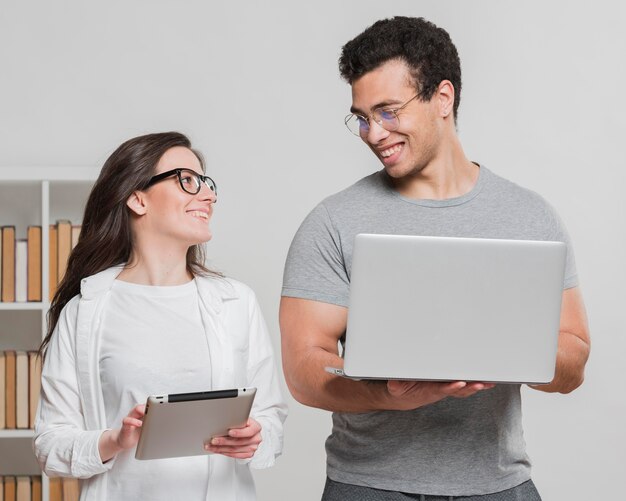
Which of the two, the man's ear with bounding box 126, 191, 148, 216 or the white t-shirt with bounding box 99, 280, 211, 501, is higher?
the man's ear with bounding box 126, 191, 148, 216

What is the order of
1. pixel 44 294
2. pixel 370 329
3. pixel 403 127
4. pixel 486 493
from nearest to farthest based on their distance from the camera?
pixel 370 329 < pixel 486 493 < pixel 403 127 < pixel 44 294

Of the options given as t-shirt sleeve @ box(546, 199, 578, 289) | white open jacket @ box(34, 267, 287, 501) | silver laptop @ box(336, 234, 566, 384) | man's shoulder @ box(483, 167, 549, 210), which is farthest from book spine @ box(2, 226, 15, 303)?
silver laptop @ box(336, 234, 566, 384)

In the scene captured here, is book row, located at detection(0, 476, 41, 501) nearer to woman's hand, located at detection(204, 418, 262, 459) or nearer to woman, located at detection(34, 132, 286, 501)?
woman, located at detection(34, 132, 286, 501)

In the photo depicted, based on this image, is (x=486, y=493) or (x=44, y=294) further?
(x=44, y=294)

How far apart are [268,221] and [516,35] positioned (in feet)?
4.09

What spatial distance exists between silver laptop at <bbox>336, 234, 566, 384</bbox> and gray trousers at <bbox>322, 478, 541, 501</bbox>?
15.6 inches

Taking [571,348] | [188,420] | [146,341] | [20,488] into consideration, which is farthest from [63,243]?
[571,348]

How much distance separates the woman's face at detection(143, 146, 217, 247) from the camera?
2.13 meters

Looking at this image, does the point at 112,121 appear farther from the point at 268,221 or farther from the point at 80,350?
the point at 80,350

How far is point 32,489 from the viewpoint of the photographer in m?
3.35

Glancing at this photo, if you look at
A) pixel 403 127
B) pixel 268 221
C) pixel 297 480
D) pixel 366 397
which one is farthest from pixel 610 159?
pixel 366 397

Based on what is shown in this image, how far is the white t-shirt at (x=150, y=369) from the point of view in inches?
77.4

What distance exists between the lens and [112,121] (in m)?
3.66

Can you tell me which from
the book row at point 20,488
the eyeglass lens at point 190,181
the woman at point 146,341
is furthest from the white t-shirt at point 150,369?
the book row at point 20,488
